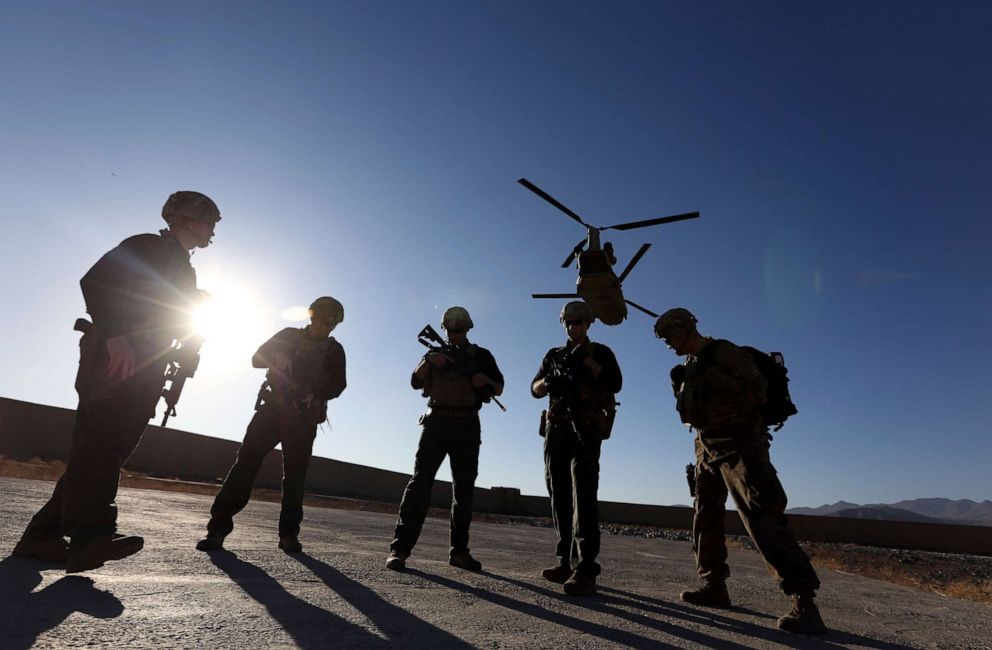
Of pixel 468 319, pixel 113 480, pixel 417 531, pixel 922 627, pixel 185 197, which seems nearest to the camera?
pixel 113 480

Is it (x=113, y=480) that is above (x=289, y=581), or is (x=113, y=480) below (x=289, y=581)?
above

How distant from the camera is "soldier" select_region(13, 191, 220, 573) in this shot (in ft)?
8.48

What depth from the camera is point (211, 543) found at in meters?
3.68

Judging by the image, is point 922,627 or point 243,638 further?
point 922,627

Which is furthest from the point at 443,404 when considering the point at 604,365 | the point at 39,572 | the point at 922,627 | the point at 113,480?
the point at 922,627

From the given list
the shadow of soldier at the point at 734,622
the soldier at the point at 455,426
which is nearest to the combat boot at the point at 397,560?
the soldier at the point at 455,426

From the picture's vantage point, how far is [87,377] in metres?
2.64

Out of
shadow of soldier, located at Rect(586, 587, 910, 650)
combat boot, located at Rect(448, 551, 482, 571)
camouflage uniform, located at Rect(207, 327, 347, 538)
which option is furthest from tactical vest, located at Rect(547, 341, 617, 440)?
camouflage uniform, located at Rect(207, 327, 347, 538)

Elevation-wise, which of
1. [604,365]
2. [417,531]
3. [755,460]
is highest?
[604,365]

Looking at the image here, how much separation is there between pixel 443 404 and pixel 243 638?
2610 millimetres

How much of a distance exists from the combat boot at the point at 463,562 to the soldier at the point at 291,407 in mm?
1155

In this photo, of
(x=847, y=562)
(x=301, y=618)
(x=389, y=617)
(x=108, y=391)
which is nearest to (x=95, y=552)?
(x=108, y=391)

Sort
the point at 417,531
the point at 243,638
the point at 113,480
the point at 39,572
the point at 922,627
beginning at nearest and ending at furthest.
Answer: the point at 243,638
the point at 39,572
the point at 113,480
the point at 922,627
the point at 417,531

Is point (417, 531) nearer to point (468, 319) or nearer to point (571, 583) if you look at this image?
point (571, 583)
